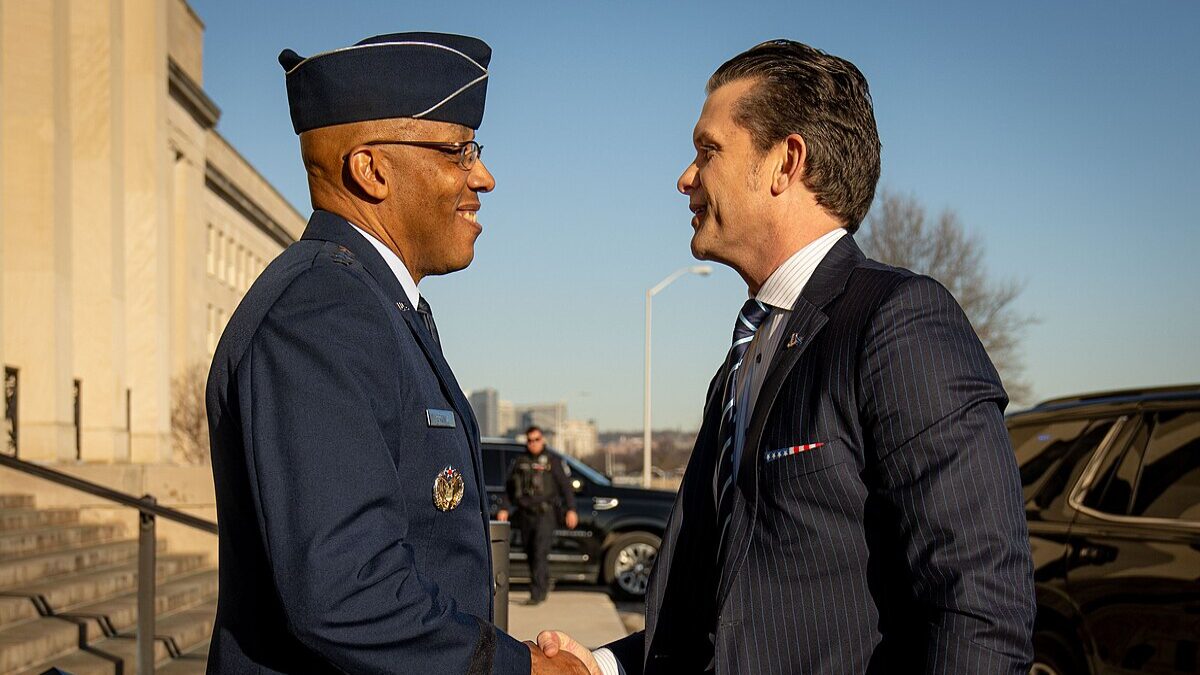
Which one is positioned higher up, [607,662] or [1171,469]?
[1171,469]

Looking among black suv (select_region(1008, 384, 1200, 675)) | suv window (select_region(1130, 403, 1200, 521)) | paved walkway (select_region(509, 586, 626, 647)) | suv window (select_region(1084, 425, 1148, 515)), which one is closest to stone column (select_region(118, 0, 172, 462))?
paved walkway (select_region(509, 586, 626, 647))

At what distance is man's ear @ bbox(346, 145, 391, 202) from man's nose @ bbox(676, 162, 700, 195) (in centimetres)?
71

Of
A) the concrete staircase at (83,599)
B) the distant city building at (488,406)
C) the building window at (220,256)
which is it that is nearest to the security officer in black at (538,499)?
the concrete staircase at (83,599)

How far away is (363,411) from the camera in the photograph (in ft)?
6.94

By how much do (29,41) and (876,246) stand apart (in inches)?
1140

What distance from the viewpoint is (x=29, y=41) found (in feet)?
54.0

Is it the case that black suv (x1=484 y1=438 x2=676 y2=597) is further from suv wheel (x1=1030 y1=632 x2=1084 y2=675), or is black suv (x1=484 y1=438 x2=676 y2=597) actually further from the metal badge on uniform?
the metal badge on uniform

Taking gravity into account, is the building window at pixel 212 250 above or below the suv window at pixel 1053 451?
above

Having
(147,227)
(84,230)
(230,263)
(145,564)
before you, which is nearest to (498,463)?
(145,564)

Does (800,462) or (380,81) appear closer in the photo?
(800,462)

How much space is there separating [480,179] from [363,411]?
788 mm

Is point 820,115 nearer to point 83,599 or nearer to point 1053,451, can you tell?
point 1053,451

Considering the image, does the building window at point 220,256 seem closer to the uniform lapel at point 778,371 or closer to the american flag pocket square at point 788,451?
the uniform lapel at point 778,371

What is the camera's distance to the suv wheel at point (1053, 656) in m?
5.62
